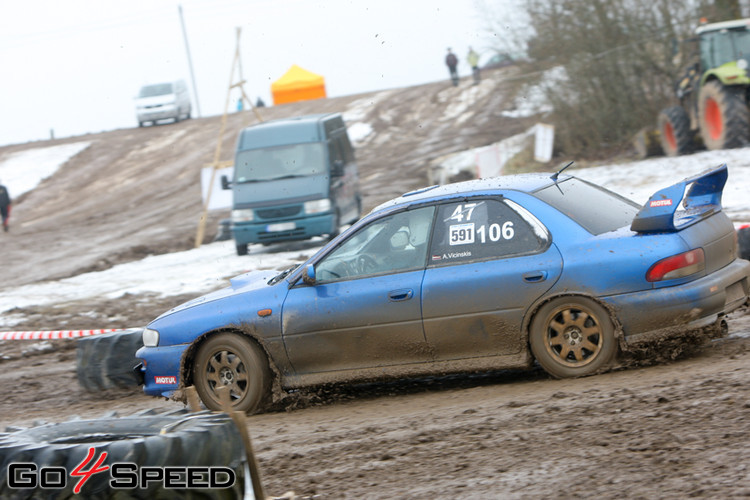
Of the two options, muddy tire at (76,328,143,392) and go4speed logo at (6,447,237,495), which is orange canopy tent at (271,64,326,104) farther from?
go4speed logo at (6,447,237,495)

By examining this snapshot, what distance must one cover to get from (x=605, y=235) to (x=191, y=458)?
344 centimetres

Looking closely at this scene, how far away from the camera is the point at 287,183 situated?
1727 centimetres

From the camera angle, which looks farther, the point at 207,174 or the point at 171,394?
the point at 207,174

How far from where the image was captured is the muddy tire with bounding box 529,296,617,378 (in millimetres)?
6004

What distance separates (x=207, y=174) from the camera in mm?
19562

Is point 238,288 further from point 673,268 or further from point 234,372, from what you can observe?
point 673,268

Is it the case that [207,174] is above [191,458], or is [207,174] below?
above

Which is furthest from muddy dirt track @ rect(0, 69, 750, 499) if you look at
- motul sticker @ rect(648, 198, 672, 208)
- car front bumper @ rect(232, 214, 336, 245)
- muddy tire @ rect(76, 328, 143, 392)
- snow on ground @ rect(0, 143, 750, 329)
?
car front bumper @ rect(232, 214, 336, 245)

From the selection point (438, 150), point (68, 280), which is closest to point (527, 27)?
point (438, 150)

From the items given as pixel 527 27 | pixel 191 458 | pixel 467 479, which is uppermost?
pixel 527 27

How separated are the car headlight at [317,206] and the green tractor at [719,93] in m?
7.84

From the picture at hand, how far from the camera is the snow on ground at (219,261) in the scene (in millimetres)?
13766

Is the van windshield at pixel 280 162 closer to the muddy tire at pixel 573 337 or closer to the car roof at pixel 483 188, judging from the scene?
the car roof at pixel 483 188

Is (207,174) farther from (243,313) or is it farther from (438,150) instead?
(243,313)
